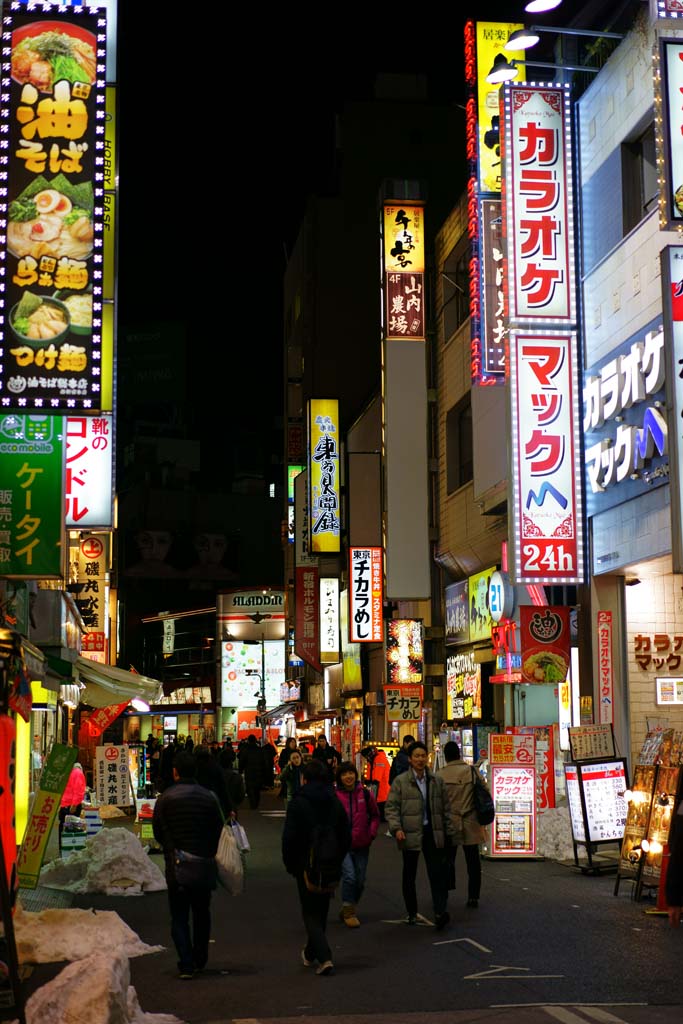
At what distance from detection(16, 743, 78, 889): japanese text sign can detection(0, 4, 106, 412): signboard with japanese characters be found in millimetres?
4335

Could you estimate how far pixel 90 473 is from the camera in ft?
68.9

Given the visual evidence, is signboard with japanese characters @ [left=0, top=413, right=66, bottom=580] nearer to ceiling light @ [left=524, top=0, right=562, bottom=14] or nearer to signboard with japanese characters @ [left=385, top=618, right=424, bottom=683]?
ceiling light @ [left=524, top=0, right=562, bottom=14]

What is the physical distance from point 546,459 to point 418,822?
7.96 meters

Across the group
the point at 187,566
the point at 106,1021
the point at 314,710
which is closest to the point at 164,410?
the point at 187,566

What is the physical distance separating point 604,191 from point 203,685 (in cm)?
7778

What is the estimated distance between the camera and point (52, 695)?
82.0 ft

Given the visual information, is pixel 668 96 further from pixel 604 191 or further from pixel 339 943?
pixel 339 943

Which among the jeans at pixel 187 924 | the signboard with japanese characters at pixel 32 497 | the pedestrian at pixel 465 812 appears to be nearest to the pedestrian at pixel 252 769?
the signboard with japanese characters at pixel 32 497

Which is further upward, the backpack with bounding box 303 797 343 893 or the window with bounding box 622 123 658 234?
the window with bounding box 622 123 658 234

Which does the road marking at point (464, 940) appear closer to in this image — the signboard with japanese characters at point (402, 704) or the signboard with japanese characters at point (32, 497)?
the signboard with japanese characters at point (32, 497)

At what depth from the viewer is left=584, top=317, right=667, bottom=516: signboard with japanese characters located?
17.2m

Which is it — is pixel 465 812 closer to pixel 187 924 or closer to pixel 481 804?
pixel 481 804

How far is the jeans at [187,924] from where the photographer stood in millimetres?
10359

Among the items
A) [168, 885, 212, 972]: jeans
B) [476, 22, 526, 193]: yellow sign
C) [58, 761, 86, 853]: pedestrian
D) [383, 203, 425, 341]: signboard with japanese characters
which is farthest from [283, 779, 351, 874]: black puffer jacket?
[383, 203, 425, 341]: signboard with japanese characters
